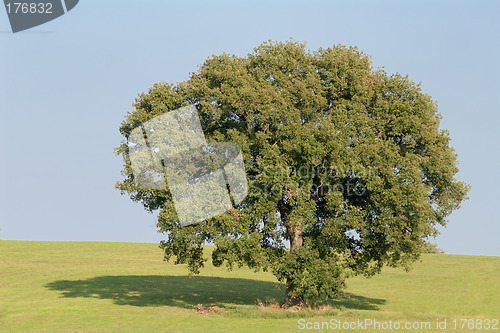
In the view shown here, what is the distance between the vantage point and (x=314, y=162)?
35.2 m

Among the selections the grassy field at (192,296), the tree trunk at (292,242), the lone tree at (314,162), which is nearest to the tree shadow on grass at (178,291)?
the grassy field at (192,296)

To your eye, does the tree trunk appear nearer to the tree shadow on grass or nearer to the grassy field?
the grassy field

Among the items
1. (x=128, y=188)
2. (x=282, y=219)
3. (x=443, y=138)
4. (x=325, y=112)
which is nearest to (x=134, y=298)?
(x=128, y=188)

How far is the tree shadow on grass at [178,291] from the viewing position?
150 feet

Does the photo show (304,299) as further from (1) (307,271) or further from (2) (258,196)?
(2) (258,196)

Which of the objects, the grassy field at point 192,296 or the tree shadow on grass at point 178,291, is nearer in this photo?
the grassy field at point 192,296

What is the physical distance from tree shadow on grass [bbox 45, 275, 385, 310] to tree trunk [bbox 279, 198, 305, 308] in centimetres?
156

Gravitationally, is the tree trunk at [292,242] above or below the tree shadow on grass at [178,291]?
above

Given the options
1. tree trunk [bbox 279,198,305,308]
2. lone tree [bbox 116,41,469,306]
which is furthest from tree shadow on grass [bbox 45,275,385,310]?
lone tree [bbox 116,41,469,306]

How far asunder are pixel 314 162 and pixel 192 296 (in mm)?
19944

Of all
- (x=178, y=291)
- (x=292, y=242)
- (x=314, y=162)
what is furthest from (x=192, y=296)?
(x=314, y=162)

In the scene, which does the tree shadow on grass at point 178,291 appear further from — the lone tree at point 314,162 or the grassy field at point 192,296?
the lone tree at point 314,162

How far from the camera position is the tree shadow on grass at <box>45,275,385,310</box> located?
150 feet

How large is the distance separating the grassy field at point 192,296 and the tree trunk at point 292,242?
3.95 feet
